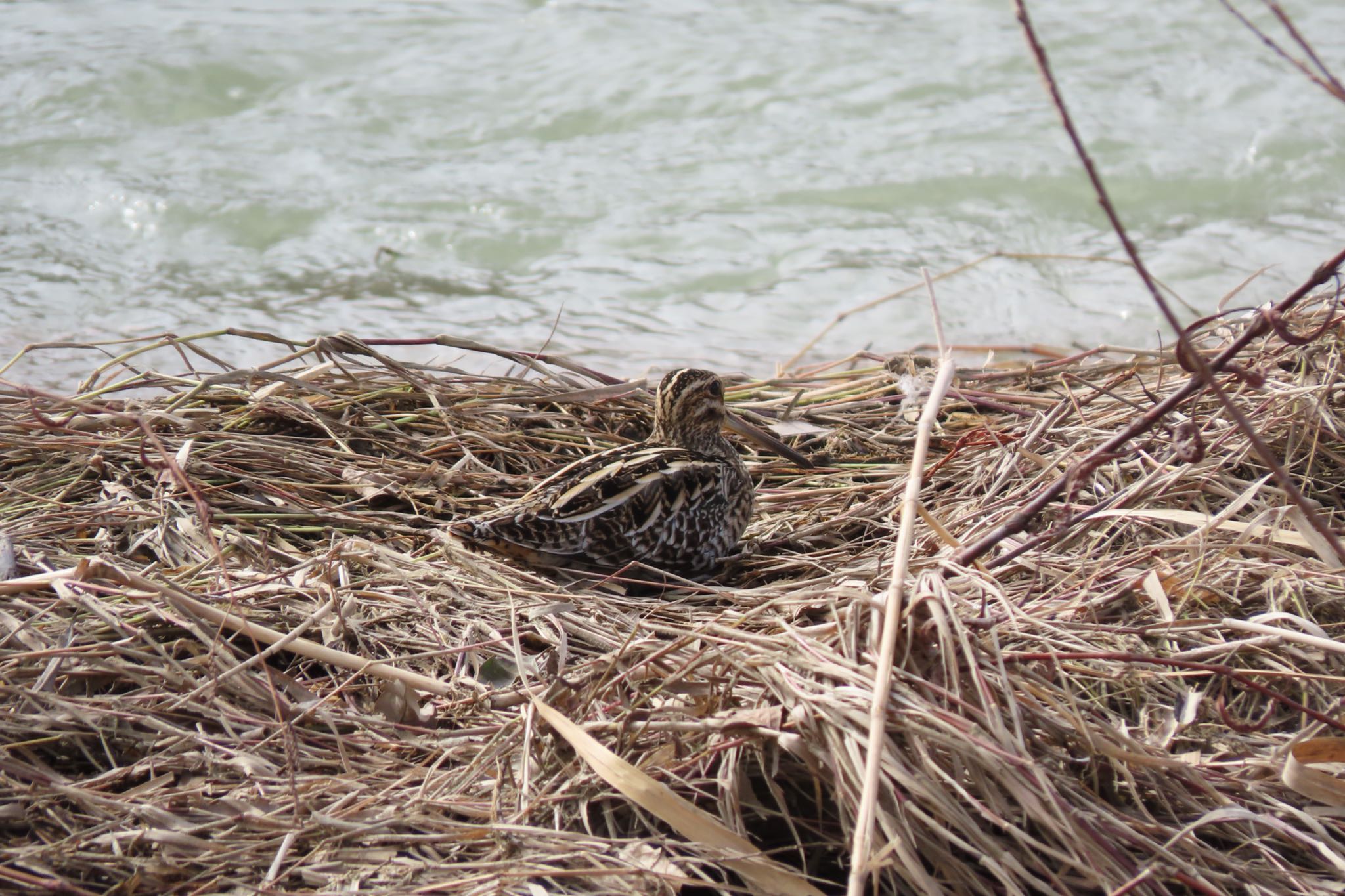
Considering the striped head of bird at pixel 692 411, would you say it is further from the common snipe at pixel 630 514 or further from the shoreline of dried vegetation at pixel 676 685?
the shoreline of dried vegetation at pixel 676 685

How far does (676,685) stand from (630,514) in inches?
49.4

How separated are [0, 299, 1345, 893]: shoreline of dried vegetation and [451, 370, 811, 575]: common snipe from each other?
102 millimetres

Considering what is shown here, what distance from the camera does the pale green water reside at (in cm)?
738

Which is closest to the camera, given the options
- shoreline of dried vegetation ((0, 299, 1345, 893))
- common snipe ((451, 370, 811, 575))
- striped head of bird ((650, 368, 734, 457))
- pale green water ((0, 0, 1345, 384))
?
shoreline of dried vegetation ((0, 299, 1345, 893))

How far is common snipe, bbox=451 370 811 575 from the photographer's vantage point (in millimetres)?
3633

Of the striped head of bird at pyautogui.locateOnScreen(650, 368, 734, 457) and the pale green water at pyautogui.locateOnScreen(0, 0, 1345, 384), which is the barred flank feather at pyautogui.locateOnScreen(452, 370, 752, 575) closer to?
the striped head of bird at pyautogui.locateOnScreen(650, 368, 734, 457)

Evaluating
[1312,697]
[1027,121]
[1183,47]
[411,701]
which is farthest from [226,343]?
[1183,47]

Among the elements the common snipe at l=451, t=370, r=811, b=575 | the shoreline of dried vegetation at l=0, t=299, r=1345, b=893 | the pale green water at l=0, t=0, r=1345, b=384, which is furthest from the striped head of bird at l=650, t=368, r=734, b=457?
the pale green water at l=0, t=0, r=1345, b=384

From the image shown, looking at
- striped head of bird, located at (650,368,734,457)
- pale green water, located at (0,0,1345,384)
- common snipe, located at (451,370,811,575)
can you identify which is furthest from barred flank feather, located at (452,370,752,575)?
pale green water, located at (0,0,1345,384)

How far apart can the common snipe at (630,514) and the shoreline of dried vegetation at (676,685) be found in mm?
102

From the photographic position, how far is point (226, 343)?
21.9 feet

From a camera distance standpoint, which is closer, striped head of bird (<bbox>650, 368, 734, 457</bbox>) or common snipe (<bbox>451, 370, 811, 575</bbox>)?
common snipe (<bbox>451, 370, 811, 575</bbox>)

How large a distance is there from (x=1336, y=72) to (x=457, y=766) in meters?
10.5

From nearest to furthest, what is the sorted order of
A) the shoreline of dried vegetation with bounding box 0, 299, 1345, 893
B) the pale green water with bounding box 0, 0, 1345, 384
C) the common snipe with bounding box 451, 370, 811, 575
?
1. the shoreline of dried vegetation with bounding box 0, 299, 1345, 893
2. the common snipe with bounding box 451, 370, 811, 575
3. the pale green water with bounding box 0, 0, 1345, 384
